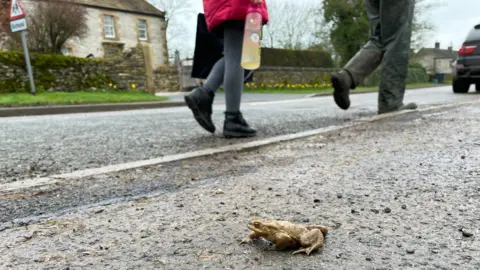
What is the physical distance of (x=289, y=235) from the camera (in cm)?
100

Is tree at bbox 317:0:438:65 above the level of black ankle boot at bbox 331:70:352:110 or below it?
above

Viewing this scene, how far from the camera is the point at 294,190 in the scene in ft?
4.97

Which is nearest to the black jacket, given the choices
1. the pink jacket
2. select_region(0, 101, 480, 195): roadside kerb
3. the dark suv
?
the pink jacket

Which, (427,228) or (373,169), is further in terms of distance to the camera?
(373,169)

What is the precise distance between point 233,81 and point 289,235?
86.8 inches

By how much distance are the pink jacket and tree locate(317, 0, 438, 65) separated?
2525 cm

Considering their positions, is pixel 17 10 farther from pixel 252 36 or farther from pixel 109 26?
pixel 109 26

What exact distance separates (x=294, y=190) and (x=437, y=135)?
1.71 metres

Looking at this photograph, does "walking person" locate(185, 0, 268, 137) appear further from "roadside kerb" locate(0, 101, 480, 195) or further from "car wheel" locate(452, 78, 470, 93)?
"car wheel" locate(452, 78, 470, 93)

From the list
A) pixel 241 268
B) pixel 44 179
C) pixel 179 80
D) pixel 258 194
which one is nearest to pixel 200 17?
pixel 44 179

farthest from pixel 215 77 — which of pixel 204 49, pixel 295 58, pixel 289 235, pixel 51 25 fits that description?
pixel 295 58

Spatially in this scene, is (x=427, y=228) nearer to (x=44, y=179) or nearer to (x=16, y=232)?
(x=16, y=232)

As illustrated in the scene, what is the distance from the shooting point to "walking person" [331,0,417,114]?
381 cm

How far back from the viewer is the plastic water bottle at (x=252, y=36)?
2725mm
